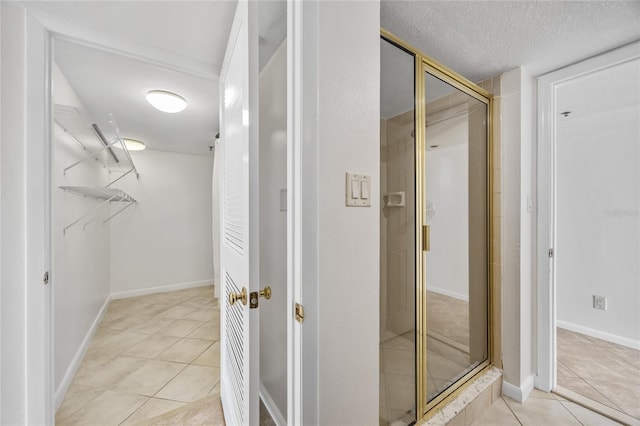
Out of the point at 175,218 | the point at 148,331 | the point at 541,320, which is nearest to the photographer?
the point at 541,320

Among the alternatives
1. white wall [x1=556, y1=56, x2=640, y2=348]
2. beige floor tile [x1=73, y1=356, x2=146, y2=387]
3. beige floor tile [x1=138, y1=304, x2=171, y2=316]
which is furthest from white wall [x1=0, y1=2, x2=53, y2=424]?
white wall [x1=556, y1=56, x2=640, y2=348]

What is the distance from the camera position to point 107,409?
Answer: 1.59m

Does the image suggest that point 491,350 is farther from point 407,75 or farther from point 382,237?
point 407,75

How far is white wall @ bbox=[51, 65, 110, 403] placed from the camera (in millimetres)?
1669

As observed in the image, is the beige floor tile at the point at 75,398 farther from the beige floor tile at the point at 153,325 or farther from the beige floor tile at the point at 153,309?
the beige floor tile at the point at 153,309

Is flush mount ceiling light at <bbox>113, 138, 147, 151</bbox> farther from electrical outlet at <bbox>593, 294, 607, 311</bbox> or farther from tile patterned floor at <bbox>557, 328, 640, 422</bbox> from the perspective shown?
electrical outlet at <bbox>593, 294, 607, 311</bbox>

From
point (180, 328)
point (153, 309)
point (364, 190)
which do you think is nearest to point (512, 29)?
point (364, 190)

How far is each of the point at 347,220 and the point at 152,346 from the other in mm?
2584

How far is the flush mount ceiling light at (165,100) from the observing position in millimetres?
2012

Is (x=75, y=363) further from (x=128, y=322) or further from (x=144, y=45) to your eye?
(x=144, y=45)

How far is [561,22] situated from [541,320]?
180 centimetres

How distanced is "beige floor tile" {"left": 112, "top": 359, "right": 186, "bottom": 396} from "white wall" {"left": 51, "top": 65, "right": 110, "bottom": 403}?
0.35 metres

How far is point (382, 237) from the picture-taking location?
50.6 inches

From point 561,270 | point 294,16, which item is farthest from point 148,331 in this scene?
point 561,270
